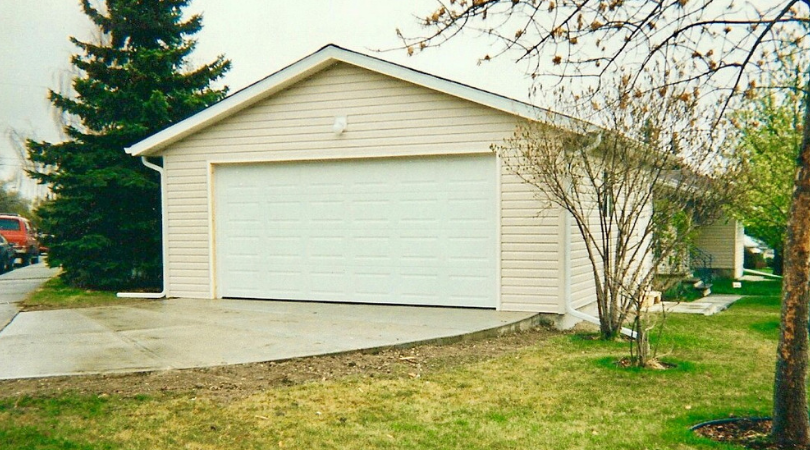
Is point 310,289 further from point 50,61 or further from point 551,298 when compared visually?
point 50,61

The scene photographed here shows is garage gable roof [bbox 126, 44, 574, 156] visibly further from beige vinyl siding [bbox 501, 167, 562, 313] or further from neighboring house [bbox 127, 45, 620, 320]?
beige vinyl siding [bbox 501, 167, 562, 313]

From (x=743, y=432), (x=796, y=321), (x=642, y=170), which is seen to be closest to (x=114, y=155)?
(x=642, y=170)

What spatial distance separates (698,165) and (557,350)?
2615mm

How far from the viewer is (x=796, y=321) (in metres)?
4.41

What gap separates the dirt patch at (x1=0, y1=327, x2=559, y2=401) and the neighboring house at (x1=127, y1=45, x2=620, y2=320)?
241 cm

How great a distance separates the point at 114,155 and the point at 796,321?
12987 millimetres

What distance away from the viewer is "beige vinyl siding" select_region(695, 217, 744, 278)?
20188 mm

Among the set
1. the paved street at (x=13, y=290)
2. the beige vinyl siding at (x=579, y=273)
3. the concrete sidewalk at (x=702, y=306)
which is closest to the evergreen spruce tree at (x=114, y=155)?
the paved street at (x=13, y=290)

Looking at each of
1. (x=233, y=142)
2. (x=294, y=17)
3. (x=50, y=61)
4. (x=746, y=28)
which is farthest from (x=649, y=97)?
(x=50, y=61)

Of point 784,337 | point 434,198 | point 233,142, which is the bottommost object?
point 784,337

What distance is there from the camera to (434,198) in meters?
10.1

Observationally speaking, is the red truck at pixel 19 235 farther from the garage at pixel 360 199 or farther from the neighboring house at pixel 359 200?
the neighboring house at pixel 359 200

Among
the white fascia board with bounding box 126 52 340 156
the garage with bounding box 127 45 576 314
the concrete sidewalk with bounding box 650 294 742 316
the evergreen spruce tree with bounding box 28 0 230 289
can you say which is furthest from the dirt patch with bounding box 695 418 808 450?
the evergreen spruce tree with bounding box 28 0 230 289

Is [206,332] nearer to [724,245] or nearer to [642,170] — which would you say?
[642,170]
